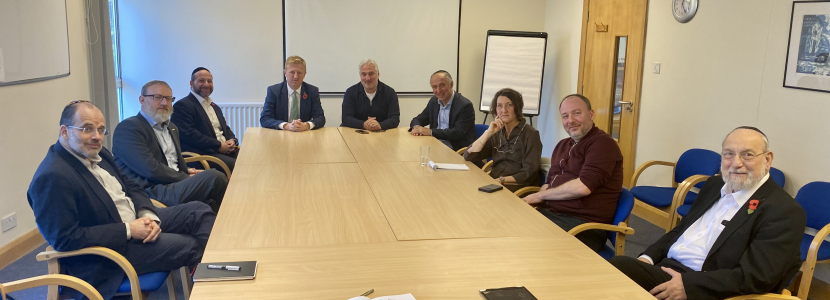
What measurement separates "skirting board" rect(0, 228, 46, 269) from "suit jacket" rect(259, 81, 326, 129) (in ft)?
6.72

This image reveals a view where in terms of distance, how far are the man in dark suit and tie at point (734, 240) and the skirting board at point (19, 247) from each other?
3.82m

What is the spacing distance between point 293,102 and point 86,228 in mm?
3330

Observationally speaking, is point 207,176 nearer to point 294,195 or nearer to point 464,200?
point 294,195

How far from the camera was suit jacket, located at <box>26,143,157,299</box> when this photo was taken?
239cm

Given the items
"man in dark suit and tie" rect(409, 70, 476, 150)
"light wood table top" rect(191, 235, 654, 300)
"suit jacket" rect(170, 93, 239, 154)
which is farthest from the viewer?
"man in dark suit and tie" rect(409, 70, 476, 150)

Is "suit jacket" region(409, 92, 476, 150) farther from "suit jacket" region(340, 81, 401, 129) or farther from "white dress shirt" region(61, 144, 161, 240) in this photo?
"white dress shirt" region(61, 144, 161, 240)

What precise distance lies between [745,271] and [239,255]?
194 centimetres

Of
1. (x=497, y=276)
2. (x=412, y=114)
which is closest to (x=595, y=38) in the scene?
(x=412, y=114)

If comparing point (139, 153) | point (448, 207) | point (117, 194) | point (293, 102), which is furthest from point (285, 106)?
point (448, 207)

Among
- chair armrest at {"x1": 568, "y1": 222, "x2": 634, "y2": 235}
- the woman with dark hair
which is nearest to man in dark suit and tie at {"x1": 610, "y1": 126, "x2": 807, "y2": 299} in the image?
chair armrest at {"x1": 568, "y1": 222, "x2": 634, "y2": 235}

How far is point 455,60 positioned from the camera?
736cm

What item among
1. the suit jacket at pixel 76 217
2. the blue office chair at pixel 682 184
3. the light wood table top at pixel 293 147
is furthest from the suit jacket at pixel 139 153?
the blue office chair at pixel 682 184

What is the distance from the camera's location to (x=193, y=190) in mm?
3836

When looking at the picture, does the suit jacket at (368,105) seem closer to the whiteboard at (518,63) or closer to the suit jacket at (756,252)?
the whiteboard at (518,63)
